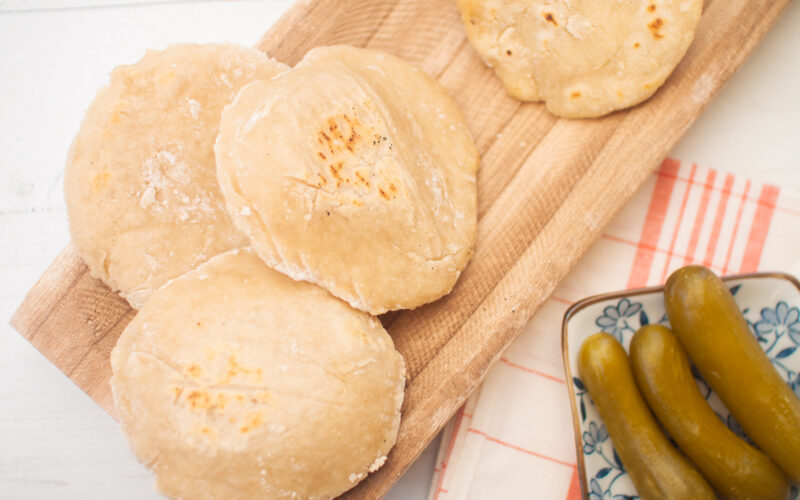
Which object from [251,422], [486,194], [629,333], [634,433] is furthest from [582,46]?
[251,422]

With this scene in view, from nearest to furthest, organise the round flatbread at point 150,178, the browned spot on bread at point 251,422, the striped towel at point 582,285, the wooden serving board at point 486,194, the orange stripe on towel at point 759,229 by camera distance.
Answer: the browned spot on bread at point 251,422 → the round flatbread at point 150,178 → the wooden serving board at point 486,194 → the striped towel at point 582,285 → the orange stripe on towel at point 759,229

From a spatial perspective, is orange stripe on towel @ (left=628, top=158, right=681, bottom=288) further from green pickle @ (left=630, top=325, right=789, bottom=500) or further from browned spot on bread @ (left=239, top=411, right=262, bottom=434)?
browned spot on bread @ (left=239, top=411, right=262, bottom=434)

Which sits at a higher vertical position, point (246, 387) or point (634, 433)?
point (246, 387)

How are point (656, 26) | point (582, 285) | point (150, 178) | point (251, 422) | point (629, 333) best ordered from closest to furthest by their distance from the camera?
1. point (251, 422)
2. point (150, 178)
3. point (656, 26)
4. point (629, 333)
5. point (582, 285)

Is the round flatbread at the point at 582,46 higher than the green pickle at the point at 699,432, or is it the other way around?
the round flatbread at the point at 582,46

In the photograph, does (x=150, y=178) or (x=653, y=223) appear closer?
(x=150, y=178)

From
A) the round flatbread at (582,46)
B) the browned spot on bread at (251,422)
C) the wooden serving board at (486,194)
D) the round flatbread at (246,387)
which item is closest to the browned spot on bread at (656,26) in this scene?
the round flatbread at (582,46)

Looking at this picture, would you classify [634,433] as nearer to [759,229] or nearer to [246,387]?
[759,229]

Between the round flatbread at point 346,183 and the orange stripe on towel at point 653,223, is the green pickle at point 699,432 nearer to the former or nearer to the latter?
the orange stripe on towel at point 653,223
